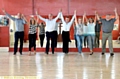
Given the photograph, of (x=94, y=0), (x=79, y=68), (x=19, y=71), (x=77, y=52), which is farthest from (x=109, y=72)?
(x=94, y=0)

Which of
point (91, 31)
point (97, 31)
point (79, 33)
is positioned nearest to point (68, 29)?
point (79, 33)

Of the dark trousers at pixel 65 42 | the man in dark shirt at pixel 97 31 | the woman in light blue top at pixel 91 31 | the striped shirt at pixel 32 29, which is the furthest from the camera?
the man in dark shirt at pixel 97 31

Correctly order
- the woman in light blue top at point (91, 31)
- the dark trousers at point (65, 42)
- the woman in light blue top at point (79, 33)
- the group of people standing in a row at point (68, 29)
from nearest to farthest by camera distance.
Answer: the group of people standing in a row at point (68, 29)
the woman in light blue top at point (79, 33)
the dark trousers at point (65, 42)
the woman in light blue top at point (91, 31)

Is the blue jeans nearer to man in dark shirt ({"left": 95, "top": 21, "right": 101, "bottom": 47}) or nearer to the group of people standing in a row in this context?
the group of people standing in a row

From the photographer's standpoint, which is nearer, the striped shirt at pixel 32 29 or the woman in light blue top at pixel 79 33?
the striped shirt at pixel 32 29

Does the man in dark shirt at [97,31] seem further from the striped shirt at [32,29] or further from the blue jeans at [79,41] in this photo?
the striped shirt at [32,29]

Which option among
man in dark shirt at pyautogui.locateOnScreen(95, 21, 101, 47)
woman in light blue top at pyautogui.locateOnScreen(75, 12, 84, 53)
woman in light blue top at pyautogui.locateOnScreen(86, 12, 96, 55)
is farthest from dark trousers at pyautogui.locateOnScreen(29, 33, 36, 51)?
man in dark shirt at pyautogui.locateOnScreen(95, 21, 101, 47)

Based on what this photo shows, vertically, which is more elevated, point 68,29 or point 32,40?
point 68,29

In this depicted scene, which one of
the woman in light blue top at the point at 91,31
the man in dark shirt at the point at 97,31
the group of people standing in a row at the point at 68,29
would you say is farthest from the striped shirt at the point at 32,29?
the man in dark shirt at the point at 97,31

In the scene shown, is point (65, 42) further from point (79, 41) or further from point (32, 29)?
point (32, 29)

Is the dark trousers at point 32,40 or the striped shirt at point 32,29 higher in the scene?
the striped shirt at point 32,29

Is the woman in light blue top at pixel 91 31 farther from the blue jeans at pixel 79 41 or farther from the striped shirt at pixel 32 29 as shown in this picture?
the striped shirt at pixel 32 29

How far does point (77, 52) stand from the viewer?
10930 mm

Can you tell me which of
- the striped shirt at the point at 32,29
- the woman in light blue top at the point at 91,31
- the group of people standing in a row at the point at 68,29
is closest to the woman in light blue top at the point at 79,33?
the group of people standing in a row at the point at 68,29
